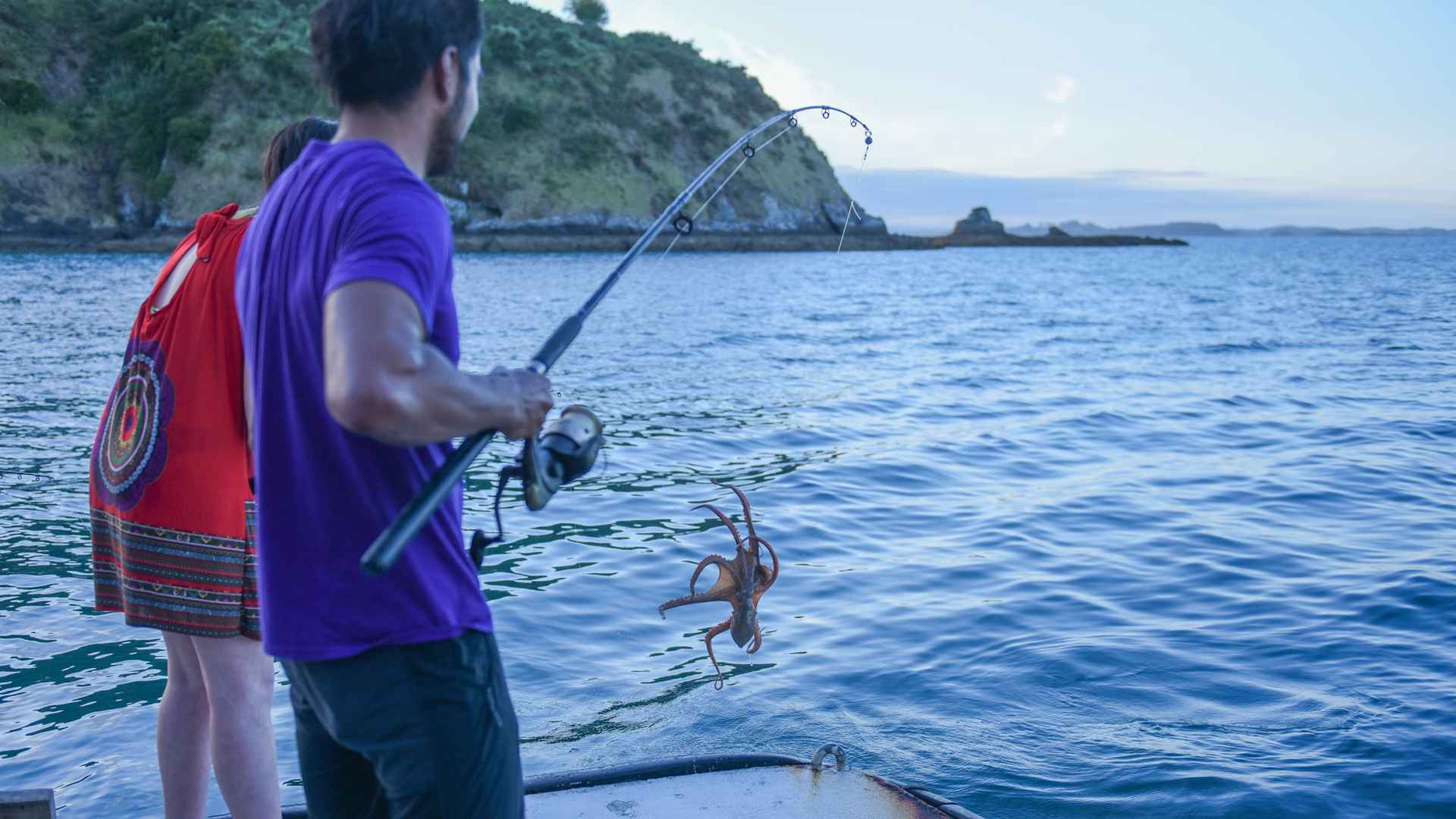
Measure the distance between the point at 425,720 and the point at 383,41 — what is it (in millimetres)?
1090

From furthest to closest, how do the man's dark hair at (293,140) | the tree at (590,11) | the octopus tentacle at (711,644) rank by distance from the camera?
1. the tree at (590,11)
2. the octopus tentacle at (711,644)
3. the man's dark hair at (293,140)

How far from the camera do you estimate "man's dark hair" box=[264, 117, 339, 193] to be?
2947 mm

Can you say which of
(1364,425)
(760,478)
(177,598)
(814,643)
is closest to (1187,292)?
(1364,425)

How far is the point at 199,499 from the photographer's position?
2.90 meters

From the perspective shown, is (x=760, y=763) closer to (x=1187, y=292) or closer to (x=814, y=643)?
(x=814, y=643)

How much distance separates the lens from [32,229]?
5609 centimetres

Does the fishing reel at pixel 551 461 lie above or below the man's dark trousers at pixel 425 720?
above

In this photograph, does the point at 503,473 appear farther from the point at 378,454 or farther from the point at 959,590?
the point at 959,590

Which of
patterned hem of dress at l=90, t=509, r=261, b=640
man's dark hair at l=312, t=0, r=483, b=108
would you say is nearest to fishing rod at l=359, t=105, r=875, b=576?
man's dark hair at l=312, t=0, r=483, b=108

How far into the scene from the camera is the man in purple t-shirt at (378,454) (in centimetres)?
184

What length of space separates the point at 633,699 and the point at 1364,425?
12.2 m

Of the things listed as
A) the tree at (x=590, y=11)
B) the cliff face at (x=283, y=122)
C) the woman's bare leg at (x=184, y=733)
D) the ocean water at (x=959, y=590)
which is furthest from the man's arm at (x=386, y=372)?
the tree at (x=590, y=11)

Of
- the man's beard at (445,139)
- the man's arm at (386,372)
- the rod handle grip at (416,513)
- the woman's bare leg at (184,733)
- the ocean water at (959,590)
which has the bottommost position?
the ocean water at (959,590)

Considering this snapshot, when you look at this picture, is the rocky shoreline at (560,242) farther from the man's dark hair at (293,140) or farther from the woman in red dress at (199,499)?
the woman in red dress at (199,499)
